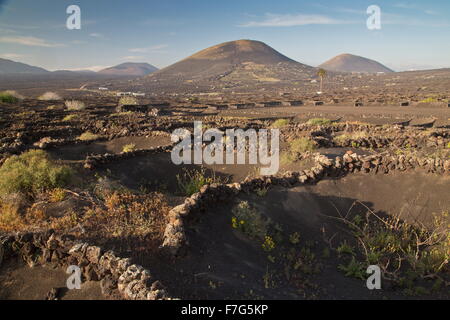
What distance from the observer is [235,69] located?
154000mm

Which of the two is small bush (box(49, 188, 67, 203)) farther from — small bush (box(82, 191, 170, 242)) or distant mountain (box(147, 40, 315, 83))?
distant mountain (box(147, 40, 315, 83))

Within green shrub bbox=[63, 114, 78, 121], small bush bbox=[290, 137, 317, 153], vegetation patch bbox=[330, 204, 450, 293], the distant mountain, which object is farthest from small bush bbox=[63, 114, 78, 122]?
the distant mountain

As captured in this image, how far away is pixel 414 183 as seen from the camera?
8195mm

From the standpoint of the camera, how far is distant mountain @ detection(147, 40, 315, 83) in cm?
13438

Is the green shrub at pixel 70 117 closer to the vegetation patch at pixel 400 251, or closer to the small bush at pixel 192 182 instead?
the small bush at pixel 192 182

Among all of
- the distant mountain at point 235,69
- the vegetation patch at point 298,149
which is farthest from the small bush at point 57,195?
the distant mountain at point 235,69

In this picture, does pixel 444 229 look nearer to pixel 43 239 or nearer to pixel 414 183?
pixel 414 183

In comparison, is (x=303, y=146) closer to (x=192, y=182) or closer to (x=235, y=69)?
(x=192, y=182)

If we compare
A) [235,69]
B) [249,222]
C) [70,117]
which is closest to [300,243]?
[249,222]

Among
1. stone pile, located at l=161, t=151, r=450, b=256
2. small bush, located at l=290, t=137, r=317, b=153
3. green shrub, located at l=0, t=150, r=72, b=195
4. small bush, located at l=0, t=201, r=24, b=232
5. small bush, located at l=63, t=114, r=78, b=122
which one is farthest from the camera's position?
small bush, located at l=63, t=114, r=78, b=122

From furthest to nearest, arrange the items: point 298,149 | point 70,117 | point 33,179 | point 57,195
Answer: point 70,117
point 298,149
point 33,179
point 57,195

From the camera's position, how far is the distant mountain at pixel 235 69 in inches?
5290
